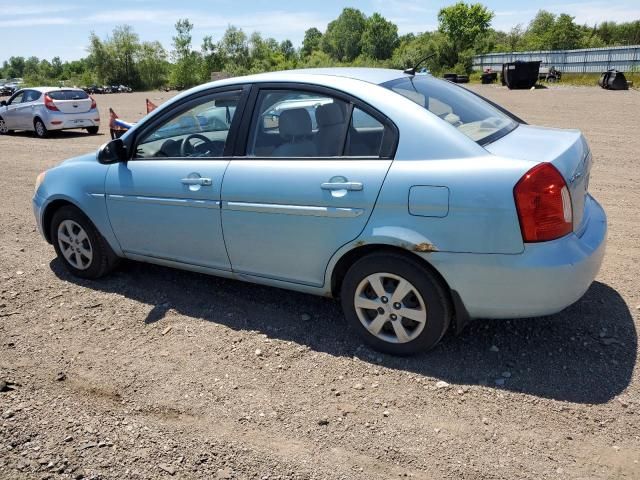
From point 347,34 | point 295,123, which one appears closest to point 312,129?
point 295,123

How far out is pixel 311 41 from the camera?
6516 inches

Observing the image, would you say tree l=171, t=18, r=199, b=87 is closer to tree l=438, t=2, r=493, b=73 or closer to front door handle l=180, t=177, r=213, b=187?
tree l=438, t=2, r=493, b=73

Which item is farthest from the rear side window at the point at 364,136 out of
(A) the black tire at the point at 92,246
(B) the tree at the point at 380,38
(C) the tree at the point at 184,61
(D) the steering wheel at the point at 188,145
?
(B) the tree at the point at 380,38

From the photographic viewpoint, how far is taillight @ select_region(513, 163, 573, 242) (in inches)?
113

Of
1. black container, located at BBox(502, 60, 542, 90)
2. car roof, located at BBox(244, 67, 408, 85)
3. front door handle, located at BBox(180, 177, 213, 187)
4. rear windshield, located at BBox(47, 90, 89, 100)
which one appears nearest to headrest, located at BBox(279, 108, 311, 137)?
car roof, located at BBox(244, 67, 408, 85)

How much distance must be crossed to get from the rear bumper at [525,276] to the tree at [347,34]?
142 m

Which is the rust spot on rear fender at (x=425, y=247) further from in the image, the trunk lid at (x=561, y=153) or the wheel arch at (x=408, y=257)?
the trunk lid at (x=561, y=153)

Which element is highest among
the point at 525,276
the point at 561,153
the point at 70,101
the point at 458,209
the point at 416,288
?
the point at 561,153

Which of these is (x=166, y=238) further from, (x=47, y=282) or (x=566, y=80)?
(x=566, y=80)

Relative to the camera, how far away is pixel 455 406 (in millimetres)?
3033

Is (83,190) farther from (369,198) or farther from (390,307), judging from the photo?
(390,307)

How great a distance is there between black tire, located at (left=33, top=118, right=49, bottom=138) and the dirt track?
13429 mm

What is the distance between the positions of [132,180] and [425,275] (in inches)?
95.2

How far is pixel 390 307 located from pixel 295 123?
1362 millimetres
